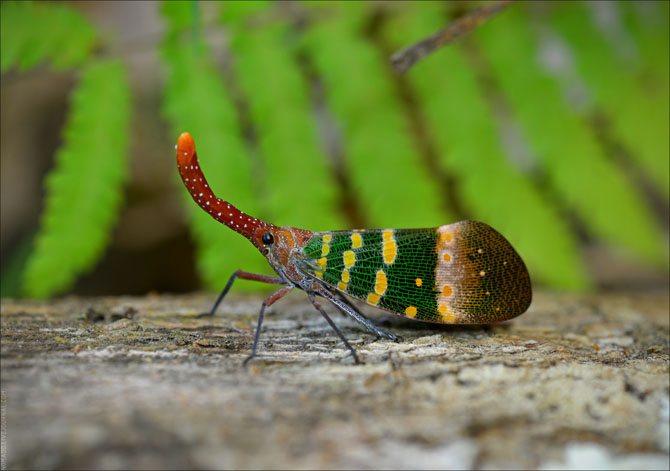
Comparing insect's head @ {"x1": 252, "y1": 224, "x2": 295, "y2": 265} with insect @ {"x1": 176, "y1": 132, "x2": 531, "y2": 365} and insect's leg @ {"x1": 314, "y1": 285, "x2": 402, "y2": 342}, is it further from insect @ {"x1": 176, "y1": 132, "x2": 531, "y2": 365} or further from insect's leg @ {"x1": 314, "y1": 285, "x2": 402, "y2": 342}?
insect's leg @ {"x1": 314, "y1": 285, "x2": 402, "y2": 342}

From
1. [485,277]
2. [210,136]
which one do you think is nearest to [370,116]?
[210,136]

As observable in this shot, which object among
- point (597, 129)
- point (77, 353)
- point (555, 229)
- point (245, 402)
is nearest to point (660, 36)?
point (597, 129)

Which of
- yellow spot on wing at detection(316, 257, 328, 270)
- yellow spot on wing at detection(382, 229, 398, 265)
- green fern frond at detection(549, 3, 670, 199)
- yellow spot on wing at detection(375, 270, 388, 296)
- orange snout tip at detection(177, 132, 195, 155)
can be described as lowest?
yellow spot on wing at detection(375, 270, 388, 296)

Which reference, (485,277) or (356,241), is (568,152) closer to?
(485,277)

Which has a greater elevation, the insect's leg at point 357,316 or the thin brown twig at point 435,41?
the thin brown twig at point 435,41

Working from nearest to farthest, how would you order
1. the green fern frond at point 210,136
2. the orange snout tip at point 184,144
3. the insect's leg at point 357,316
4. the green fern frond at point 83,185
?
the orange snout tip at point 184,144 < the insect's leg at point 357,316 < the green fern frond at point 83,185 < the green fern frond at point 210,136

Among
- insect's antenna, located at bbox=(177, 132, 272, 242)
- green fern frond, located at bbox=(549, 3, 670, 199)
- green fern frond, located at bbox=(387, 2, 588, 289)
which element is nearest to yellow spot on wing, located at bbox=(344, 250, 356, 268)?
insect's antenna, located at bbox=(177, 132, 272, 242)

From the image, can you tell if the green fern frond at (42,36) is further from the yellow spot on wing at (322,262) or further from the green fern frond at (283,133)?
the yellow spot on wing at (322,262)

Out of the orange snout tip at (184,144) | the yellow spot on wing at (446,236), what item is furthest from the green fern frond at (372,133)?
the orange snout tip at (184,144)
